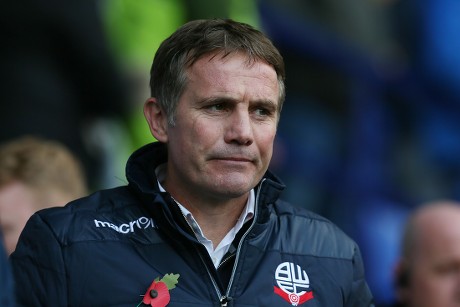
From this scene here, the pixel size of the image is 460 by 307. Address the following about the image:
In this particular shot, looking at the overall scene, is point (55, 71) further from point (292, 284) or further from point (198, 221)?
point (292, 284)

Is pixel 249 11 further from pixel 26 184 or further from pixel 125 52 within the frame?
pixel 26 184

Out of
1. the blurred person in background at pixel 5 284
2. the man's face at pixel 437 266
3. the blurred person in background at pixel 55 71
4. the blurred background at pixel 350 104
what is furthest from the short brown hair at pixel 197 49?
the blurred background at pixel 350 104

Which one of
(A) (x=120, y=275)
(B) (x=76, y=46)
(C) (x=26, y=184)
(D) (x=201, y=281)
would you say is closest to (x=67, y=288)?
(A) (x=120, y=275)

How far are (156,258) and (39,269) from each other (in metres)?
0.41

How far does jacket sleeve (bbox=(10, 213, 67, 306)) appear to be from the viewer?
13.2ft

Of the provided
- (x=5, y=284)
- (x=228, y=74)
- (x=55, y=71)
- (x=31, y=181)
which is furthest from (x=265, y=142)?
(x=55, y=71)

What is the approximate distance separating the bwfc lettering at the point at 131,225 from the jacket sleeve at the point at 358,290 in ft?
2.66

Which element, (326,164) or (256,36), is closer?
(256,36)

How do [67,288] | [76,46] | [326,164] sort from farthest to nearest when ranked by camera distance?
[326,164], [76,46], [67,288]

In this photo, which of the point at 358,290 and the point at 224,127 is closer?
the point at 224,127

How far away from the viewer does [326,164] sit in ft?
30.4

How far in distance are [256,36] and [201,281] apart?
0.91m

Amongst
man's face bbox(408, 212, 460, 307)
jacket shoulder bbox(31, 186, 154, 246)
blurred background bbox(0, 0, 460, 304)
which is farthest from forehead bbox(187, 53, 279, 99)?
blurred background bbox(0, 0, 460, 304)

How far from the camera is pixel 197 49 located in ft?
14.1
